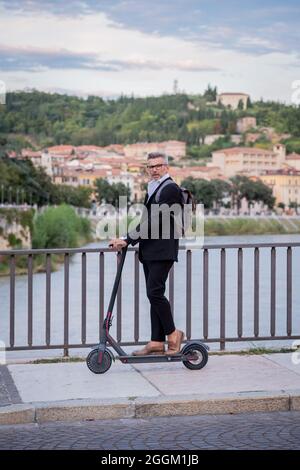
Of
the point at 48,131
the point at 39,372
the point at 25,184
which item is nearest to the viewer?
the point at 39,372

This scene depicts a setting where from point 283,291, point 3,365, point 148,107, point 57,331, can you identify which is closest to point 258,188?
point 148,107

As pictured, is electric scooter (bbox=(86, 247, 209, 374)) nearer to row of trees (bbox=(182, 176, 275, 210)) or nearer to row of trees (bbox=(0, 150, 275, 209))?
row of trees (bbox=(0, 150, 275, 209))

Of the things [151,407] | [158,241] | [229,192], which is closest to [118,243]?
[158,241]

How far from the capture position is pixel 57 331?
91.1 ft

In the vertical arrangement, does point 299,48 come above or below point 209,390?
above

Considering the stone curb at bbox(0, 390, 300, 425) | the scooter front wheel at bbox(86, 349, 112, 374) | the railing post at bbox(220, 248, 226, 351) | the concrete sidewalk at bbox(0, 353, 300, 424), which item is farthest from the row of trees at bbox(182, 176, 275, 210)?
the stone curb at bbox(0, 390, 300, 425)

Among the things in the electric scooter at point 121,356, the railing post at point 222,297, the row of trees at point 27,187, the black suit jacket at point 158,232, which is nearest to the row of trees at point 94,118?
the row of trees at point 27,187

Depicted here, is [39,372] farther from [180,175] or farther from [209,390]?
[180,175]

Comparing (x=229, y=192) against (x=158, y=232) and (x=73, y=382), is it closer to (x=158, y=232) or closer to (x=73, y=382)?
(x=158, y=232)

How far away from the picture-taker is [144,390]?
775 cm

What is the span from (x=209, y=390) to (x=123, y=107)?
184644mm

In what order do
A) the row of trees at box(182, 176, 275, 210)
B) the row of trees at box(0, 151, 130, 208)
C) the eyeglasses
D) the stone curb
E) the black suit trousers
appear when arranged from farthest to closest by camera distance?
the row of trees at box(182, 176, 275, 210)
the row of trees at box(0, 151, 130, 208)
the black suit trousers
the eyeglasses
the stone curb

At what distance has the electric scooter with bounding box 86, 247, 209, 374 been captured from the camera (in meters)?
8.41

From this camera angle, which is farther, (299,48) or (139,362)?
(299,48)
